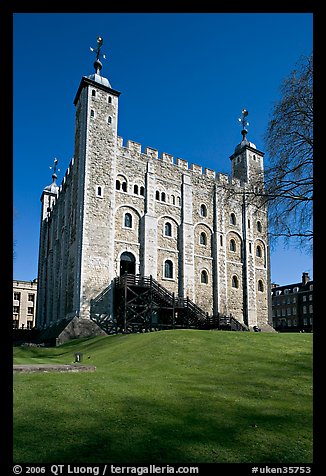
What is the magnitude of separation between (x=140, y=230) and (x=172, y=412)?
2436 centimetres

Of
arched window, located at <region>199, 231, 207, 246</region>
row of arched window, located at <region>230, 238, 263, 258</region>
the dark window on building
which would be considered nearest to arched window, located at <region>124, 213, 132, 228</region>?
arched window, located at <region>199, 231, 207, 246</region>

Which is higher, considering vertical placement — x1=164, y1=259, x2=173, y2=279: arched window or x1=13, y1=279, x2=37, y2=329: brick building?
x1=164, y1=259, x2=173, y2=279: arched window

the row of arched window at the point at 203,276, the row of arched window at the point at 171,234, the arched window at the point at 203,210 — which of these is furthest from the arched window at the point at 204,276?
the arched window at the point at 203,210

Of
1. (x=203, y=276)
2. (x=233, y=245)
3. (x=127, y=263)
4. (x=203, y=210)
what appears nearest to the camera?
(x=127, y=263)

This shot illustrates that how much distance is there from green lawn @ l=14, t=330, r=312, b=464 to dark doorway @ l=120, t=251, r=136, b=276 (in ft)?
53.8

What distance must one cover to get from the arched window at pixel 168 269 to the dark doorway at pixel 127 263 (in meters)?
3.04

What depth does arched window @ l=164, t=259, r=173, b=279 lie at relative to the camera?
31737 millimetres

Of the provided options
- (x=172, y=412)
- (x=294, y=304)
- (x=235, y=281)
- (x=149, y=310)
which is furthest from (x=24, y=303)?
(x=172, y=412)

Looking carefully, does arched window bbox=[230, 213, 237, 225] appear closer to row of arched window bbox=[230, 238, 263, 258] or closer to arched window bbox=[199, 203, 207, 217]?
row of arched window bbox=[230, 238, 263, 258]

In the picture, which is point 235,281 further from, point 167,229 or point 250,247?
point 167,229

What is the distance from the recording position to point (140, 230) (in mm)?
30984

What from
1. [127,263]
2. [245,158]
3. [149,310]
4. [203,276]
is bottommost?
[149,310]

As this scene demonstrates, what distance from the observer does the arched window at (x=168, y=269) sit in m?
31.7
